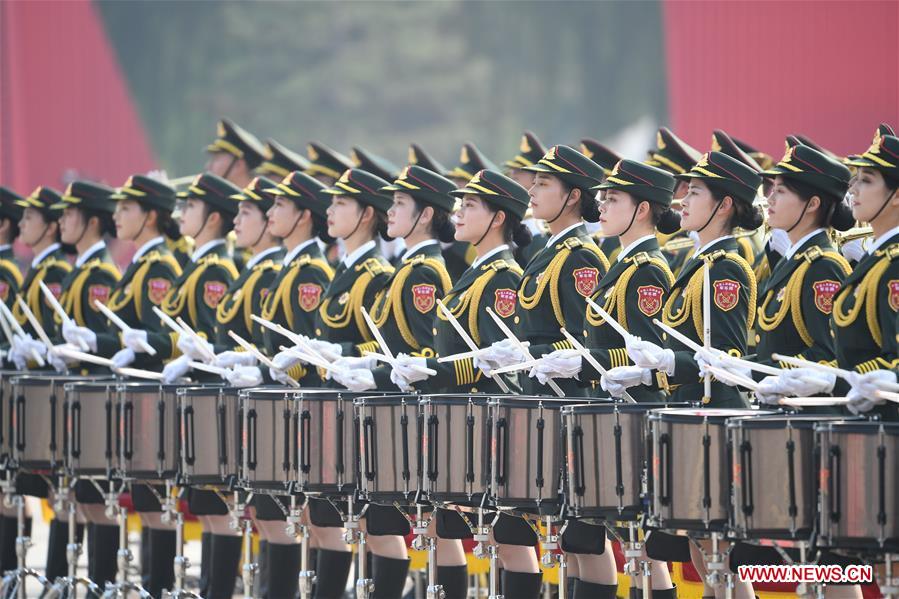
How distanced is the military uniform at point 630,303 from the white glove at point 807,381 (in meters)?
1.08

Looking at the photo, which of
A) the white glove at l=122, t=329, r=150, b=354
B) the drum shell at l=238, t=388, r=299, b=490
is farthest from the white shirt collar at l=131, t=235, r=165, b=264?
the drum shell at l=238, t=388, r=299, b=490

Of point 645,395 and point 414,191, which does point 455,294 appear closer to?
point 414,191

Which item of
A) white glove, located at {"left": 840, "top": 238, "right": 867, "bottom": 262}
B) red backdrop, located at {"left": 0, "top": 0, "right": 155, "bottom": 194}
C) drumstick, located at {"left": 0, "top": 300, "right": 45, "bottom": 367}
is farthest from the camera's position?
red backdrop, located at {"left": 0, "top": 0, "right": 155, "bottom": 194}

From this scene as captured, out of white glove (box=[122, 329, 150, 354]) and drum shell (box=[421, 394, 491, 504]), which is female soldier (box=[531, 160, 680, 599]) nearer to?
drum shell (box=[421, 394, 491, 504])

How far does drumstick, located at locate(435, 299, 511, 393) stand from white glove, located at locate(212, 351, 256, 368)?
1181 millimetres

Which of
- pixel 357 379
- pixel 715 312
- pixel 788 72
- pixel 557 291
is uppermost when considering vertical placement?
pixel 788 72

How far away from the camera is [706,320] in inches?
245

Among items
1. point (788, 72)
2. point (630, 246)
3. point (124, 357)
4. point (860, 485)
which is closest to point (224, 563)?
point (124, 357)

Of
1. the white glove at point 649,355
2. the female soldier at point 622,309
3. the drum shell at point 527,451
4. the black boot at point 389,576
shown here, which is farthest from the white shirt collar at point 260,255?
the white glove at point 649,355

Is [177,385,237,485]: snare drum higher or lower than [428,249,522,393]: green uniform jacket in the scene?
lower

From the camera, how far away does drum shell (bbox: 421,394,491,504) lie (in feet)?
21.1

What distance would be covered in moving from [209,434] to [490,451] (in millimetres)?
1616

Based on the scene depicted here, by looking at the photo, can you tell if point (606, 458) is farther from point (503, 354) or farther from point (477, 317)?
point (477, 317)

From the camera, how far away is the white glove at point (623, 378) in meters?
6.39
